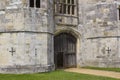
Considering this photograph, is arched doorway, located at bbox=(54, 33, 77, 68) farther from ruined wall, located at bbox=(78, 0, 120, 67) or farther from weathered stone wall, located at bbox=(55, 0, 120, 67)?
ruined wall, located at bbox=(78, 0, 120, 67)

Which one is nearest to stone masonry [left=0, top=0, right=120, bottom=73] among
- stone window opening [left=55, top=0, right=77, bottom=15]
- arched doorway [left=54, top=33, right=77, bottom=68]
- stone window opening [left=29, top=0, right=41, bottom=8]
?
stone window opening [left=29, top=0, right=41, bottom=8]

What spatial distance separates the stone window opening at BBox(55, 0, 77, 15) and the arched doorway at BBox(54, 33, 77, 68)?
151 cm

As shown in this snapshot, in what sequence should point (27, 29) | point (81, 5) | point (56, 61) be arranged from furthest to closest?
point (81, 5), point (56, 61), point (27, 29)

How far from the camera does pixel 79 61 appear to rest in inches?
744

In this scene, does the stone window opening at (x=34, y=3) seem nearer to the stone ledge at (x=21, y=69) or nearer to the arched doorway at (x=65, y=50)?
the arched doorway at (x=65, y=50)

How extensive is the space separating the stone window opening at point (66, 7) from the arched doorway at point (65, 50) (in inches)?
59.6

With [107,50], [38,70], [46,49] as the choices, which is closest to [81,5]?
[107,50]

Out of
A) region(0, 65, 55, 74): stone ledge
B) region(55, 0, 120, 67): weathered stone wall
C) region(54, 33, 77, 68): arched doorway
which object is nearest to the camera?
region(0, 65, 55, 74): stone ledge

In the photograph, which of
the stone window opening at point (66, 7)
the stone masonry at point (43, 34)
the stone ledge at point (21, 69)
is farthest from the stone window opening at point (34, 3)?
the stone ledge at point (21, 69)

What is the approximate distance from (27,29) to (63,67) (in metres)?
4.58

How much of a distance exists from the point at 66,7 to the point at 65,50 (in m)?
2.89

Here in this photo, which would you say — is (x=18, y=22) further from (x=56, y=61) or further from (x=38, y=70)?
(x=56, y=61)

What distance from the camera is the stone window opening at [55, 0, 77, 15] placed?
17.6 metres

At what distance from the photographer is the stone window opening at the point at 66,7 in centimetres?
1764
